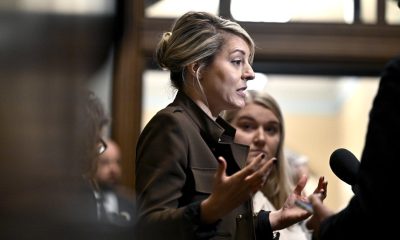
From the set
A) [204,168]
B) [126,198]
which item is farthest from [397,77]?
[126,198]

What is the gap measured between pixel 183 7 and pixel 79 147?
3.13 m

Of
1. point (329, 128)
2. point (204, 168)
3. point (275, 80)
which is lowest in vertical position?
point (329, 128)

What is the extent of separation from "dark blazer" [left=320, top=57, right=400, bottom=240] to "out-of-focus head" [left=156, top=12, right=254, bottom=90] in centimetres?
54

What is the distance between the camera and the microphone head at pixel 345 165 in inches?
50.0

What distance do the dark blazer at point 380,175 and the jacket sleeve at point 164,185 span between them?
32 cm

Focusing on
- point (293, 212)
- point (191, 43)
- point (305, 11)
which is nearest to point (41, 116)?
point (191, 43)

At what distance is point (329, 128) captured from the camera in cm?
1070

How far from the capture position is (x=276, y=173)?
2.34 metres

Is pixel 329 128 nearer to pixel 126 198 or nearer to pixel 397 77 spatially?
pixel 126 198

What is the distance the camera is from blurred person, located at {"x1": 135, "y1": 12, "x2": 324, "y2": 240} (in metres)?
1.27

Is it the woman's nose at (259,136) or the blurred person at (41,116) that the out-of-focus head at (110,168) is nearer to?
the woman's nose at (259,136)

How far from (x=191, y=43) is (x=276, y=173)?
91 cm

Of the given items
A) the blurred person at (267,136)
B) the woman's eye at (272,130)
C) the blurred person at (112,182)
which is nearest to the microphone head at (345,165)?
the blurred person at (267,136)

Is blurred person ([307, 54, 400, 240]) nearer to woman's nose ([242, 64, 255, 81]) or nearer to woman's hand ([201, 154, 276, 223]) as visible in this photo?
woman's hand ([201, 154, 276, 223])
